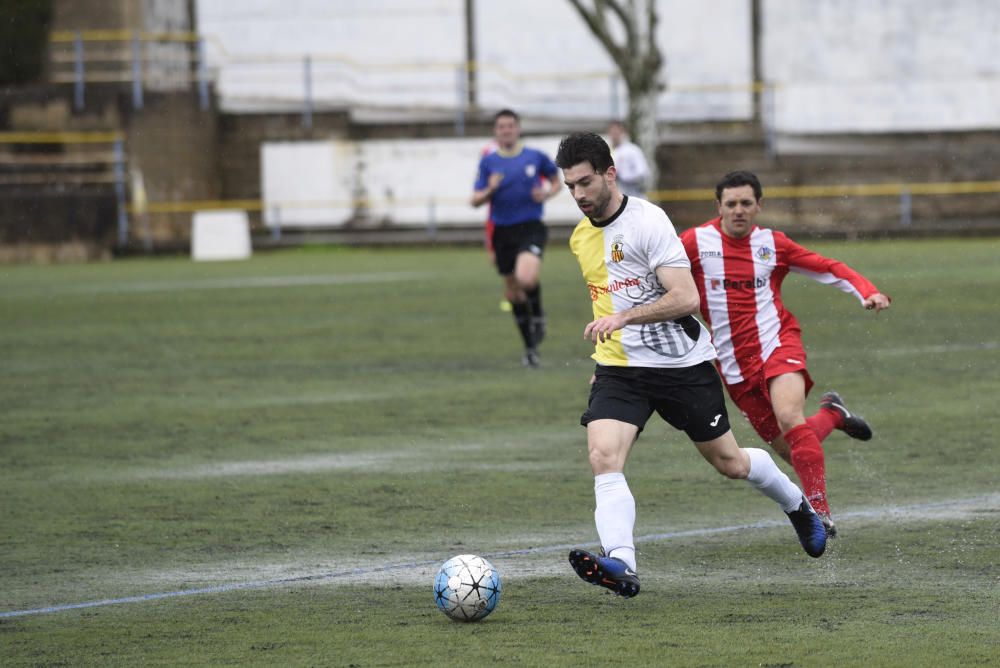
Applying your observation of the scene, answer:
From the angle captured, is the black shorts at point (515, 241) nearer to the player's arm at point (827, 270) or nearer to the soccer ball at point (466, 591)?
the player's arm at point (827, 270)

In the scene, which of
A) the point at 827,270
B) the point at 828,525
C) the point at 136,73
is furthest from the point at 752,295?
the point at 136,73

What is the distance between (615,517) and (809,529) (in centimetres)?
106

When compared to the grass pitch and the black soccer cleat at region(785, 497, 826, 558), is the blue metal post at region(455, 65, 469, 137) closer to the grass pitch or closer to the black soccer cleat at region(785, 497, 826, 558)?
the grass pitch

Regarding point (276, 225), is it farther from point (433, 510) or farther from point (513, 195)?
point (433, 510)

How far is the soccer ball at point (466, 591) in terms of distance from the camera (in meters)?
6.29

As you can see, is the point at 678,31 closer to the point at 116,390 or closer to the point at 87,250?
the point at 87,250

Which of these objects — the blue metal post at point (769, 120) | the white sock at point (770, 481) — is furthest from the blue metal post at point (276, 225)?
the white sock at point (770, 481)

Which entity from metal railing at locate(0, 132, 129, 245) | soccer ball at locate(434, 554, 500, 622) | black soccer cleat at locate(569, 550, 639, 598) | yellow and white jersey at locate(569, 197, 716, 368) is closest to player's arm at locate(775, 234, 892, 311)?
yellow and white jersey at locate(569, 197, 716, 368)

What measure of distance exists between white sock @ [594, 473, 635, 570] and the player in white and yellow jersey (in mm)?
16

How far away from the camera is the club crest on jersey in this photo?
7.00 m

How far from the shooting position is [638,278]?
7047 millimetres

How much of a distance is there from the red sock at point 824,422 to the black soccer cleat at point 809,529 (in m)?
1.26

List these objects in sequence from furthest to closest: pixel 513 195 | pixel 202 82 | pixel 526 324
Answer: pixel 202 82, pixel 513 195, pixel 526 324

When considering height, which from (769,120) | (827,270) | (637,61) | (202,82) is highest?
(637,61)
